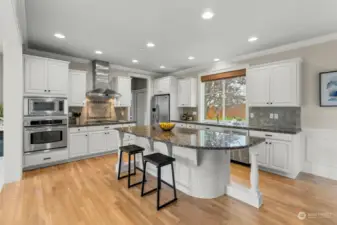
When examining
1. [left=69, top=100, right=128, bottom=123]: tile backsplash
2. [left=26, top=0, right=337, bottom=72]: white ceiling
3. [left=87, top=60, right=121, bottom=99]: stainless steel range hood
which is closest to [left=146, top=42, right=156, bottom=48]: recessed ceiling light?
[left=26, top=0, right=337, bottom=72]: white ceiling

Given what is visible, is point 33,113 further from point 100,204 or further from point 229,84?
point 229,84

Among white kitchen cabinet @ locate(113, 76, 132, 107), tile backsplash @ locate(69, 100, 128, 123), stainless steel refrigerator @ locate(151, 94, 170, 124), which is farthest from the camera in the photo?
stainless steel refrigerator @ locate(151, 94, 170, 124)

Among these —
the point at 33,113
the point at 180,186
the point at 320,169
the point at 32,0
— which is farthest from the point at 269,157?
the point at 33,113

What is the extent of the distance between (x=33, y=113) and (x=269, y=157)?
193 inches

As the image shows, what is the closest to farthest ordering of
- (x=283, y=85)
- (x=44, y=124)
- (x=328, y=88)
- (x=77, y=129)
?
(x=328, y=88) → (x=283, y=85) → (x=44, y=124) → (x=77, y=129)

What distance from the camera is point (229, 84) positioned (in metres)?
5.04

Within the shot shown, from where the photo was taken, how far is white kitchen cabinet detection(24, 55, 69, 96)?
3.59 m

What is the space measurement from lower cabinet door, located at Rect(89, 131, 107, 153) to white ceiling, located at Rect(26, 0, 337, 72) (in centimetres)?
209

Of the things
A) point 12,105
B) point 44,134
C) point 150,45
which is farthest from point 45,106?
point 150,45

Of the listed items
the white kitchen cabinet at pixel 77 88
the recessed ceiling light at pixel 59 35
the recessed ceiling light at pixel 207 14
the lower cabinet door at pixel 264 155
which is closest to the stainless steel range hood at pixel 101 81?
the white kitchen cabinet at pixel 77 88

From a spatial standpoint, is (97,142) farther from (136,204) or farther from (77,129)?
(136,204)

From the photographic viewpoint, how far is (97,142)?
4621 millimetres

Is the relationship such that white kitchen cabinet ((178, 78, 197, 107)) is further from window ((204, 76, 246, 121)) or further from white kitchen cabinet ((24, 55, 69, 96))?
white kitchen cabinet ((24, 55, 69, 96))

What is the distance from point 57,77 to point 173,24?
9.49 ft
